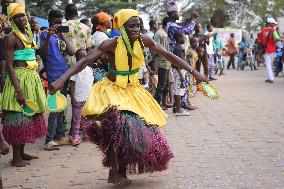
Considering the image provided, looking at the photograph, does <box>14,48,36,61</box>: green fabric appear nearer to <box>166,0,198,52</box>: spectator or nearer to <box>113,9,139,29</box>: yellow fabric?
<box>113,9,139,29</box>: yellow fabric

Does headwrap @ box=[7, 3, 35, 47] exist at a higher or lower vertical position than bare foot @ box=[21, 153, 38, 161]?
higher

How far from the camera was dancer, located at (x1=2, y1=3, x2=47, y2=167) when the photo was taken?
6133mm

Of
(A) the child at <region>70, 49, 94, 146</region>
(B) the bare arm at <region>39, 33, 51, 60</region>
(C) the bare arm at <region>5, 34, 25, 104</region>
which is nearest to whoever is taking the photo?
(C) the bare arm at <region>5, 34, 25, 104</region>

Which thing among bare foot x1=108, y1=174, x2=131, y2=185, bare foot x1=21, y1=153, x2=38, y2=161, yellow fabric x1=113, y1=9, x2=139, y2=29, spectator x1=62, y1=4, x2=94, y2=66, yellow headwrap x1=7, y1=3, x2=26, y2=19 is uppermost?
yellow headwrap x1=7, y1=3, x2=26, y2=19

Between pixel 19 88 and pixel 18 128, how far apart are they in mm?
486

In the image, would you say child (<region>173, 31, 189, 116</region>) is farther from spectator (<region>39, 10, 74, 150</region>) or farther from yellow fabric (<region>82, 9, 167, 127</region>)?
yellow fabric (<region>82, 9, 167, 127</region>)

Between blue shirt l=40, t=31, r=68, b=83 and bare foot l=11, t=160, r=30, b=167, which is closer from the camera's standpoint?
bare foot l=11, t=160, r=30, b=167

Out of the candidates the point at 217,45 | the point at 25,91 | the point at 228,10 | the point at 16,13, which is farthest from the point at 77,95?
the point at 228,10

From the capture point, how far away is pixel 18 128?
6.18 meters

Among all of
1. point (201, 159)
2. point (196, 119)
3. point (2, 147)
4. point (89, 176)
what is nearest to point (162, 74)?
point (196, 119)

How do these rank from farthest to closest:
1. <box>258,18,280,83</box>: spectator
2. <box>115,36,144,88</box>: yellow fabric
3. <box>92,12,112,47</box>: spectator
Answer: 1. <box>258,18,280,83</box>: spectator
2. <box>92,12,112,47</box>: spectator
3. <box>115,36,144,88</box>: yellow fabric

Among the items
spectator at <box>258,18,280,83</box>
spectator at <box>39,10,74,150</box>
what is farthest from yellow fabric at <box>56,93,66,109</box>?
spectator at <box>258,18,280,83</box>

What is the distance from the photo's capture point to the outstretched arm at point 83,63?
4.80 meters

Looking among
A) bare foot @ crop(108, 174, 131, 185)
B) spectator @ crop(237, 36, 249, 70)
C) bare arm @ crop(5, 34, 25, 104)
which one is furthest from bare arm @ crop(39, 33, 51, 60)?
spectator @ crop(237, 36, 249, 70)
